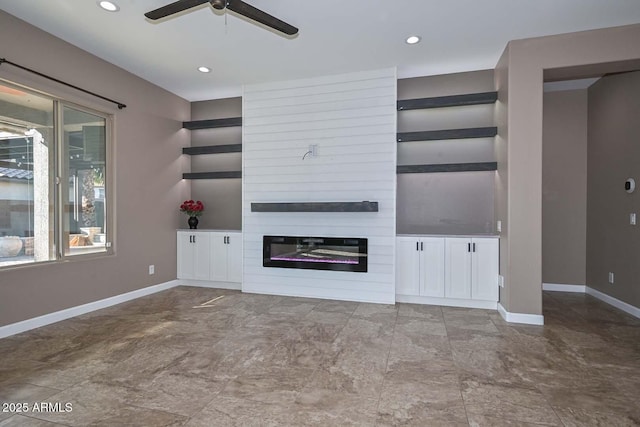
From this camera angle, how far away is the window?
10.9 feet

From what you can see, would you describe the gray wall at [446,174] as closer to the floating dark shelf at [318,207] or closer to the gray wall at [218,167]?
the floating dark shelf at [318,207]

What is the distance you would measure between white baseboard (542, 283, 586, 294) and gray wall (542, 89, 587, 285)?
5cm

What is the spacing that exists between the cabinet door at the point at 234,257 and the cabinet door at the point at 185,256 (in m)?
0.64

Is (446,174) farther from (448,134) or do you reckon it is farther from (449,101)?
(449,101)

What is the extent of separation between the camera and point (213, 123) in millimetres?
5406

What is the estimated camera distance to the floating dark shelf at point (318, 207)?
4.35 m

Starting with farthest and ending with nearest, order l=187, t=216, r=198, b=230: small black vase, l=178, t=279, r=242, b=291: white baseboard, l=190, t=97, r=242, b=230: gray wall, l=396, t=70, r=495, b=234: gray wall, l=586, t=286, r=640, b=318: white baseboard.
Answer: l=190, t=97, r=242, b=230: gray wall → l=187, t=216, r=198, b=230: small black vase → l=178, t=279, r=242, b=291: white baseboard → l=396, t=70, r=495, b=234: gray wall → l=586, t=286, r=640, b=318: white baseboard

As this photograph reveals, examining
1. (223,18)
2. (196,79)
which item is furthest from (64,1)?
(196,79)

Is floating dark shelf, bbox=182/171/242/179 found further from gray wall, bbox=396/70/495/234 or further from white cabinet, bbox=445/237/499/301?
white cabinet, bbox=445/237/499/301

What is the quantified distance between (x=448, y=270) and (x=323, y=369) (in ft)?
7.83

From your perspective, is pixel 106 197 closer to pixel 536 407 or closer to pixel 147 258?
pixel 147 258

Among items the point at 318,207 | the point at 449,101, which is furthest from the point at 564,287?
the point at 318,207

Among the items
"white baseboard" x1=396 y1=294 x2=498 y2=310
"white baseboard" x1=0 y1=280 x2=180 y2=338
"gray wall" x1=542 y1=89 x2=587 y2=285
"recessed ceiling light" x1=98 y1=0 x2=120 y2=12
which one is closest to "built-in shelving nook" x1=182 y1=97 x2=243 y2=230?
"white baseboard" x1=0 y1=280 x2=180 y2=338

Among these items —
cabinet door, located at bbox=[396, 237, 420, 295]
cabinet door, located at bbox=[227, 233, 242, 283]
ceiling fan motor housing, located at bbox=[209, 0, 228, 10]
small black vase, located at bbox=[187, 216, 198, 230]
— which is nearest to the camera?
ceiling fan motor housing, located at bbox=[209, 0, 228, 10]
